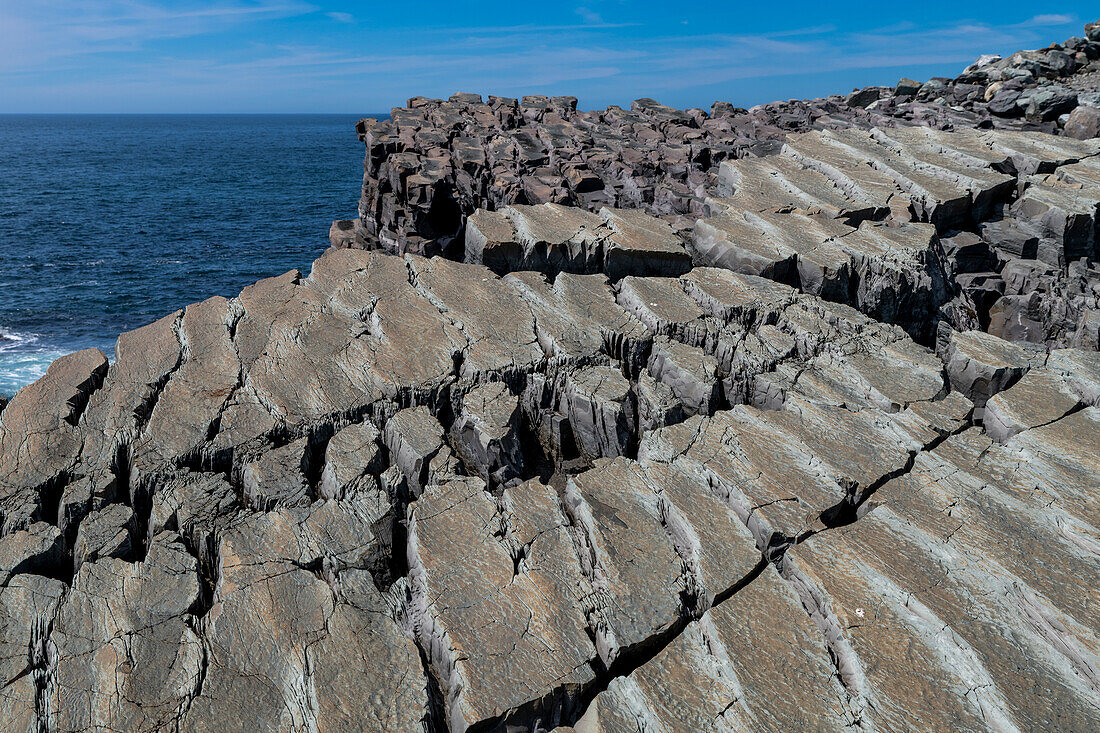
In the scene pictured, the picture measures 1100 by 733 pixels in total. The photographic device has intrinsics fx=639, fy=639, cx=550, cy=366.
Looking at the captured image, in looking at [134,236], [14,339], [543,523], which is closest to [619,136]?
[543,523]

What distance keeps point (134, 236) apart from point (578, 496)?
5573 cm

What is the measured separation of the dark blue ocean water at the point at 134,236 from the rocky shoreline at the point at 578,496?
19.6 metres

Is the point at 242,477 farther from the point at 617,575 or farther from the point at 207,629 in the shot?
the point at 617,575

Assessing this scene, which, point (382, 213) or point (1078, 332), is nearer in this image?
point (1078, 332)

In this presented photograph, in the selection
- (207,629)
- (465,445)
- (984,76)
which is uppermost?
(984,76)

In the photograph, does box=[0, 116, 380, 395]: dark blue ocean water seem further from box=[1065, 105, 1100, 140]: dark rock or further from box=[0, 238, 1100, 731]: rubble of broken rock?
box=[1065, 105, 1100, 140]: dark rock

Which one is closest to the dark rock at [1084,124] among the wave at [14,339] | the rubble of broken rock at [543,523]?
the rubble of broken rock at [543,523]

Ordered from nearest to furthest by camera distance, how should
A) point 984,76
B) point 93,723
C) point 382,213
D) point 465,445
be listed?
point 93,723
point 465,445
point 382,213
point 984,76

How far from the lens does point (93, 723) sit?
13.6ft

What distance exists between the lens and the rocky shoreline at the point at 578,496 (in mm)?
4359

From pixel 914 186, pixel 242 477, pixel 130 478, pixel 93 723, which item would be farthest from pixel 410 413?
pixel 914 186

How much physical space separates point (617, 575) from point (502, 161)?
42.3ft

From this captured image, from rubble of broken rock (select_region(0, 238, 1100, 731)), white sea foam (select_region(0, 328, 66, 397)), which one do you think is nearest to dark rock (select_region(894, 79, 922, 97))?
rubble of broken rock (select_region(0, 238, 1100, 731))

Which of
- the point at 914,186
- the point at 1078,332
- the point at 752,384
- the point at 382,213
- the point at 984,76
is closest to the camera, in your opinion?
the point at 752,384
